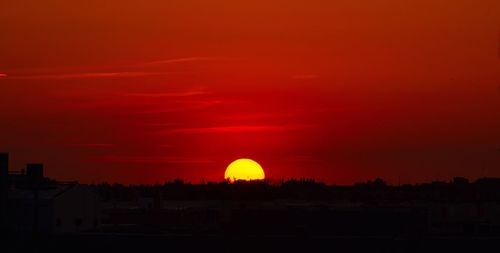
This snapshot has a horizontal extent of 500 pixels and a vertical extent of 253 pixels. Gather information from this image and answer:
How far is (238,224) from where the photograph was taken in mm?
69250

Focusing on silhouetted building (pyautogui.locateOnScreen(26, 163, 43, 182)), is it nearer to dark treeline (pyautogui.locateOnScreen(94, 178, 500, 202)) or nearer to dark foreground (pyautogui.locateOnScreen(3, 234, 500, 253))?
dark foreground (pyautogui.locateOnScreen(3, 234, 500, 253))

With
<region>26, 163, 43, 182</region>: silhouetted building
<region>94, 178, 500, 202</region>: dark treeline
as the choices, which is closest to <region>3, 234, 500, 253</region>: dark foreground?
<region>26, 163, 43, 182</region>: silhouetted building

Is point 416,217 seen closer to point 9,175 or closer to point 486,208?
point 486,208

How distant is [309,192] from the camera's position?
121938mm

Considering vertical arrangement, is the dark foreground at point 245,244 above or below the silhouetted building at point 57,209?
below

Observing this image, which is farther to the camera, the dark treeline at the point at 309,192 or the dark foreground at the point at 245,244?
the dark treeline at the point at 309,192

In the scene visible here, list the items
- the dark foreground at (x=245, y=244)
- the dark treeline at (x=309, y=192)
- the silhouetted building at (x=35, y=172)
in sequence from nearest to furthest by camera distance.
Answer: the dark foreground at (x=245, y=244) < the silhouetted building at (x=35, y=172) < the dark treeline at (x=309, y=192)

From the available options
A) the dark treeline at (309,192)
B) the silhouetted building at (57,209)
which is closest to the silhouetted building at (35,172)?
the silhouetted building at (57,209)

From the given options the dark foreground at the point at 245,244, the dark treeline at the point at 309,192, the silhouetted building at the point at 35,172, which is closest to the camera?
the dark foreground at the point at 245,244

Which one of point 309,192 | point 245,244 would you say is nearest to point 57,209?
point 245,244

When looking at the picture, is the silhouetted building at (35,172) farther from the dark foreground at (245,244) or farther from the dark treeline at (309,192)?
the dark treeline at (309,192)

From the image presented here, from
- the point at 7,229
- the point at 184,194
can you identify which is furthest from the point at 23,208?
the point at 184,194

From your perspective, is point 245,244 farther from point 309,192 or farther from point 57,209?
point 309,192

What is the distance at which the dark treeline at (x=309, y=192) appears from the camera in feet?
346
